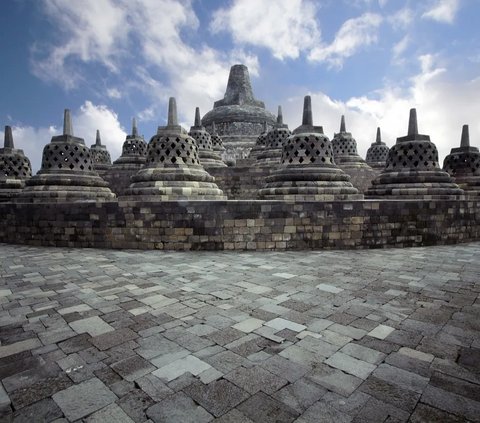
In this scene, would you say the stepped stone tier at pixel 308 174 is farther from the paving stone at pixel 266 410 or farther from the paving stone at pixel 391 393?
the paving stone at pixel 266 410

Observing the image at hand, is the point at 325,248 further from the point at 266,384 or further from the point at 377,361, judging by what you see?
the point at 266,384

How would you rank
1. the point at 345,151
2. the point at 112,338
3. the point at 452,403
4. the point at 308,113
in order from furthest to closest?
1. the point at 345,151
2. the point at 308,113
3. the point at 112,338
4. the point at 452,403

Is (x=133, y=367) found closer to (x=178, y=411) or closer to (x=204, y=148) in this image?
(x=178, y=411)

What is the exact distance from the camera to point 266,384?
207cm

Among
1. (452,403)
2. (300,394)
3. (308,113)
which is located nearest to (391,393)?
(452,403)

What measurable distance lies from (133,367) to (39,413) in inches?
24.3

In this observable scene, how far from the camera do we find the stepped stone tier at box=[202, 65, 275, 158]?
25.3 metres

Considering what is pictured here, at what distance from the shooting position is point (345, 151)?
59.2ft

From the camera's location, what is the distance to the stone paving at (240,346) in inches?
73.4

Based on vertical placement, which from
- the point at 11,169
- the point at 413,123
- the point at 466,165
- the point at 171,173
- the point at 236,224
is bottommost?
the point at 236,224

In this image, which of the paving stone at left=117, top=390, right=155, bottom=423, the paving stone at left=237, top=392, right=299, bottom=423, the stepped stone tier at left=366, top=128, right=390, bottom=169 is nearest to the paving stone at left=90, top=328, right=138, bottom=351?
the paving stone at left=117, top=390, right=155, bottom=423

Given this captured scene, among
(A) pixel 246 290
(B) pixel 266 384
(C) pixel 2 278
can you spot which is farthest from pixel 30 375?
(C) pixel 2 278

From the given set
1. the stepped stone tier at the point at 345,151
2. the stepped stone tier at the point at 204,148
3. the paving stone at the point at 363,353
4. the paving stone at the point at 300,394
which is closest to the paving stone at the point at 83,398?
the paving stone at the point at 300,394

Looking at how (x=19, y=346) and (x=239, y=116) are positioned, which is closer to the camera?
(x=19, y=346)
